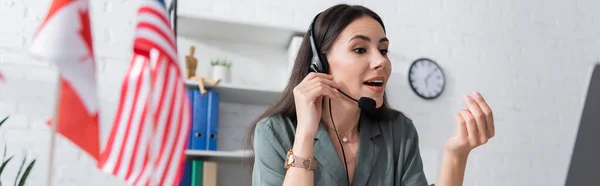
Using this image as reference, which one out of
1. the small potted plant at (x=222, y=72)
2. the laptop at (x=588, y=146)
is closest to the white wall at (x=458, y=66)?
the small potted plant at (x=222, y=72)

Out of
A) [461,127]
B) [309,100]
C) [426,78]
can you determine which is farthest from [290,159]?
[426,78]

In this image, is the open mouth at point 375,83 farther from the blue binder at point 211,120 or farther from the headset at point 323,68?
the blue binder at point 211,120

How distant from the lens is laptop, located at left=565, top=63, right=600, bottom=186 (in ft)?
2.67

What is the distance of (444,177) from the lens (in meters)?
1.10

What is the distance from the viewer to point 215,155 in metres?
2.12

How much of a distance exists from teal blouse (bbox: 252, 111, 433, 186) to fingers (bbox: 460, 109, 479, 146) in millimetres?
431

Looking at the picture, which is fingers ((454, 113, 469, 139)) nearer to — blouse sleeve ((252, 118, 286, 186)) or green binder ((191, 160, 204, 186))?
blouse sleeve ((252, 118, 286, 186))

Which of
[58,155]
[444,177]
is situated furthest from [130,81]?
[58,155]

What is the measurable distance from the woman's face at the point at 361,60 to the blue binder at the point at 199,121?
2.79ft

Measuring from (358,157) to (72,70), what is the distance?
85 cm

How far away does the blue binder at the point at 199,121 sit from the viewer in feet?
7.01

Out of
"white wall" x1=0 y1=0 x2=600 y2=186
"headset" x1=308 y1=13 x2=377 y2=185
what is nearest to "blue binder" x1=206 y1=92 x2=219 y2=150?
"white wall" x1=0 y1=0 x2=600 y2=186

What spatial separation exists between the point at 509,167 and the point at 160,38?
2.48 m

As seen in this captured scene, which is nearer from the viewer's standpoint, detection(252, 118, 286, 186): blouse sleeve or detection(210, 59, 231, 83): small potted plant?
detection(252, 118, 286, 186): blouse sleeve
